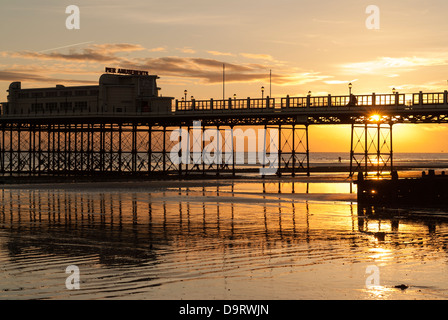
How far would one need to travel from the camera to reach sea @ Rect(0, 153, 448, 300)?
17.2 metres

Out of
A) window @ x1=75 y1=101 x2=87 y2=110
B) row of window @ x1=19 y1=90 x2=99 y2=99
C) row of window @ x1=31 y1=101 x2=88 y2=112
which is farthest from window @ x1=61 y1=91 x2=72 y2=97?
window @ x1=75 y1=101 x2=87 y2=110

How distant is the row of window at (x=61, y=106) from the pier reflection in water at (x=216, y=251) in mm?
56577

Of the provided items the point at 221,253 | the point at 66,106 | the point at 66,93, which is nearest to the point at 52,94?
the point at 66,93

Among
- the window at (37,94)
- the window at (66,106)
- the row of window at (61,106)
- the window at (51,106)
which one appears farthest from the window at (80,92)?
the window at (37,94)

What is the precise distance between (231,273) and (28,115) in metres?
86.8

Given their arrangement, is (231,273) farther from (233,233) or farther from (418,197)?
(418,197)

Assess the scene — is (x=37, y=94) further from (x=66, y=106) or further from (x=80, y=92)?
(x=80, y=92)

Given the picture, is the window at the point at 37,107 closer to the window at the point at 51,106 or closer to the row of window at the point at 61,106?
the row of window at the point at 61,106

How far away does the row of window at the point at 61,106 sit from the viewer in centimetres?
9700

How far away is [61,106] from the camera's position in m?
99.4

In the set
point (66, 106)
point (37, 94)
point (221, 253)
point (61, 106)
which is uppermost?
point (37, 94)

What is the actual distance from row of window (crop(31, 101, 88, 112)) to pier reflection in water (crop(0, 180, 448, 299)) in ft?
186

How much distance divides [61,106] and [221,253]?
80.9 m
